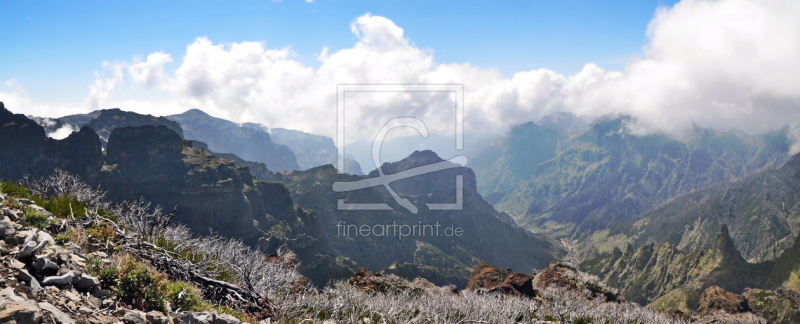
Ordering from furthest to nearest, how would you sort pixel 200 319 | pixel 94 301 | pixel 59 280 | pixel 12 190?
pixel 12 190 < pixel 200 319 < pixel 94 301 < pixel 59 280

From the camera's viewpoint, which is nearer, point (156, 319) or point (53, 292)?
point (53, 292)

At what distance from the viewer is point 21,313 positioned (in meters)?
5.47

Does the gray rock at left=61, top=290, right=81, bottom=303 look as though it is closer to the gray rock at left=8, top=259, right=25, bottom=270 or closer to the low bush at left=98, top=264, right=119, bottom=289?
the gray rock at left=8, top=259, right=25, bottom=270

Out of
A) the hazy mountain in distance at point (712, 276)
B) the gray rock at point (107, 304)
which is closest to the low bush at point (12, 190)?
the gray rock at point (107, 304)

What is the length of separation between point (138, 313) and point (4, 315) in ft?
7.83

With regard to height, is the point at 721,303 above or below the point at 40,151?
below

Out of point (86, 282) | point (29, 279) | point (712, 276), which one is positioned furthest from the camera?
point (712, 276)

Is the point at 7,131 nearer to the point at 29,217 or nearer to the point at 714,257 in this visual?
the point at 29,217

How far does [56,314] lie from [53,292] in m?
1.30

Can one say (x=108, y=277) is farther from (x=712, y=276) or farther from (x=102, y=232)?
(x=712, y=276)

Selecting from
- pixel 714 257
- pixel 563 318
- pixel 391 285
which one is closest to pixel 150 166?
pixel 391 285

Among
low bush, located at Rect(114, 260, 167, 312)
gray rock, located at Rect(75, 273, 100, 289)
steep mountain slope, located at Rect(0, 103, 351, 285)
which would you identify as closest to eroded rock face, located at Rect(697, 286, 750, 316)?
low bush, located at Rect(114, 260, 167, 312)

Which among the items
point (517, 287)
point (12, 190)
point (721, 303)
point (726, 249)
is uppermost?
point (12, 190)

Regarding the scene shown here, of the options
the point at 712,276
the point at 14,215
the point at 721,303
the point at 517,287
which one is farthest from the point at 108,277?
the point at 712,276
